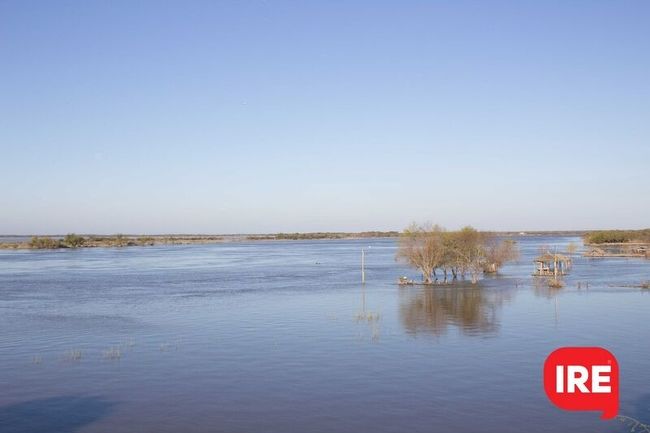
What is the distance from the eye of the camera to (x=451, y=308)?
139 feet

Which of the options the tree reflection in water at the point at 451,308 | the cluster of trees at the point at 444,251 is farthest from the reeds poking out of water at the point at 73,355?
the cluster of trees at the point at 444,251

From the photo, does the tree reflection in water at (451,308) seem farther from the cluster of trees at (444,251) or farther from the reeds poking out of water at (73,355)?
the reeds poking out of water at (73,355)

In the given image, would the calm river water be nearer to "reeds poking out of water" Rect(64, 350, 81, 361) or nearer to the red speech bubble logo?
"reeds poking out of water" Rect(64, 350, 81, 361)

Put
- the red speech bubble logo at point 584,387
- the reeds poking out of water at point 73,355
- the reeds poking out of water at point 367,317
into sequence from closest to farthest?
the red speech bubble logo at point 584,387 < the reeds poking out of water at point 73,355 < the reeds poking out of water at point 367,317

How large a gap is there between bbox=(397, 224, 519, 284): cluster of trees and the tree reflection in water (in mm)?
5198

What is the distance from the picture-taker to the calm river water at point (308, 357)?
19281mm

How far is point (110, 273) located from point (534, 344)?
58.3m

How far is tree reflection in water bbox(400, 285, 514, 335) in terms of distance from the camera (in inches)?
1369

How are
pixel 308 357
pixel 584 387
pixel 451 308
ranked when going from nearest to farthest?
1. pixel 584 387
2. pixel 308 357
3. pixel 451 308

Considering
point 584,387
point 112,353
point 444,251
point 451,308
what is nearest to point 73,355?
point 112,353

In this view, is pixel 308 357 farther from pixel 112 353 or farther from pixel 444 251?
pixel 444 251

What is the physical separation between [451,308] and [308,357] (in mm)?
17402

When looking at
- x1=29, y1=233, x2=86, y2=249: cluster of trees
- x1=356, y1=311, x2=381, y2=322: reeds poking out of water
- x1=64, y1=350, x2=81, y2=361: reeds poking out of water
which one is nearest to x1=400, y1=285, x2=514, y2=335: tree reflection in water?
x1=356, y1=311, x2=381, y2=322: reeds poking out of water

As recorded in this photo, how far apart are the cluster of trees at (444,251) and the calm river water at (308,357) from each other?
7.42m
